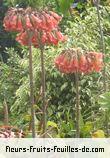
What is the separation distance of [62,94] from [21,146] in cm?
205

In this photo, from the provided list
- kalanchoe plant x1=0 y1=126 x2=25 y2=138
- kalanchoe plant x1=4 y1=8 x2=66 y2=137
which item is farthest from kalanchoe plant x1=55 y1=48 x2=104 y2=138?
kalanchoe plant x1=0 y1=126 x2=25 y2=138

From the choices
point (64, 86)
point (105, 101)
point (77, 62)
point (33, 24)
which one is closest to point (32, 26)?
point (33, 24)

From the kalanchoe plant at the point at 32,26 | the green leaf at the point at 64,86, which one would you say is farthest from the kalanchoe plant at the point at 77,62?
the green leaf at the point at 64,86

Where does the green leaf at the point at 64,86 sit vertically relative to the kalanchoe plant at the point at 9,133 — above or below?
above

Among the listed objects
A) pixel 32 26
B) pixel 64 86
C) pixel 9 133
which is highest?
pixel 32 26

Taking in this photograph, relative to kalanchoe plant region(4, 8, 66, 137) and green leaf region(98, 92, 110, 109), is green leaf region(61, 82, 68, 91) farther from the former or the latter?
green leaf region(98, 92, 110, 109)

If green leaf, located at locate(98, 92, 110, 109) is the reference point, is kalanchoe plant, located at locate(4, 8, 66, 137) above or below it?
above

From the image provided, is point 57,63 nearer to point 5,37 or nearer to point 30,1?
point 30,1

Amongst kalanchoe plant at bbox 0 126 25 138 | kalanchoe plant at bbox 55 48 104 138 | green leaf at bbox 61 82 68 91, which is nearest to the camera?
kalanchoe plant at bbox 0 126 25 138

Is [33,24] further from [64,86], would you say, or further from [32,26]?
[64,86]

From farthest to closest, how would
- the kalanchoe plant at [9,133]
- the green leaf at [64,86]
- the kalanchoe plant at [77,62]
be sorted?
the green leaf at [64,86], the kalanchoe plant at [77,62], the kalanchoe plant at [9,133]

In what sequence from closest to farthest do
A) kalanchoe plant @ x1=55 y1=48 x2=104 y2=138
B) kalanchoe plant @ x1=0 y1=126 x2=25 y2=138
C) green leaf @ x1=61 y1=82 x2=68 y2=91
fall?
kalanchoe plant @ x1=0 y1=126 x2=25 y2=138 → kalanchoe plant @ x1=55 y1=48 x2=104 y2=138 → green leaf @ x1=61 y1=82 x2=68 y2=91

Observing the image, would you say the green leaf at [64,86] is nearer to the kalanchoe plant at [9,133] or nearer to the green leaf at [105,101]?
the kalanchoe plant at [9,133]

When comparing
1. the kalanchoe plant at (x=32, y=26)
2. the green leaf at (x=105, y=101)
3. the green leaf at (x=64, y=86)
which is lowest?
the green leaf at (x=105, y=101)
